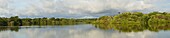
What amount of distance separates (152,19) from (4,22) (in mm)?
40748

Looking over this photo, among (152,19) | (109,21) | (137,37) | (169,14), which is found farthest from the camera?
(109,21)

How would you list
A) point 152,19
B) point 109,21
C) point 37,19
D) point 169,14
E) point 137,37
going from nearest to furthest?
A: point 137,37 < point 152,19 < point 169,14 < point 109,21 < point 37,19

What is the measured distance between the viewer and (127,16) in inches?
3241

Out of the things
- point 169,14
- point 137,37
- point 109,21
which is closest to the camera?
point 137,37

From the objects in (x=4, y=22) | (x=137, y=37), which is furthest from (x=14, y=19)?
(x=137, y=37)

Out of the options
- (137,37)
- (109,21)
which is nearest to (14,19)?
(109,21)

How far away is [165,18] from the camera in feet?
250

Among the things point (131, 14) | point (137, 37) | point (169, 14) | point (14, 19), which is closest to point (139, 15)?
point (131, 14)

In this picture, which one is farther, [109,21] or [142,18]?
[109,21]

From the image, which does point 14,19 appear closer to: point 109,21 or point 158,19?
point 109,21

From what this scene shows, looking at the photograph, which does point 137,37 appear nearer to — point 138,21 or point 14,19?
point 138,21

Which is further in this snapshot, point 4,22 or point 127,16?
point 127,16

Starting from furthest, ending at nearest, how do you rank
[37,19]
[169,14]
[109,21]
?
[37,19] < [109,21] < [169,14]

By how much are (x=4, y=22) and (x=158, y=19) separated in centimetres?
4246
